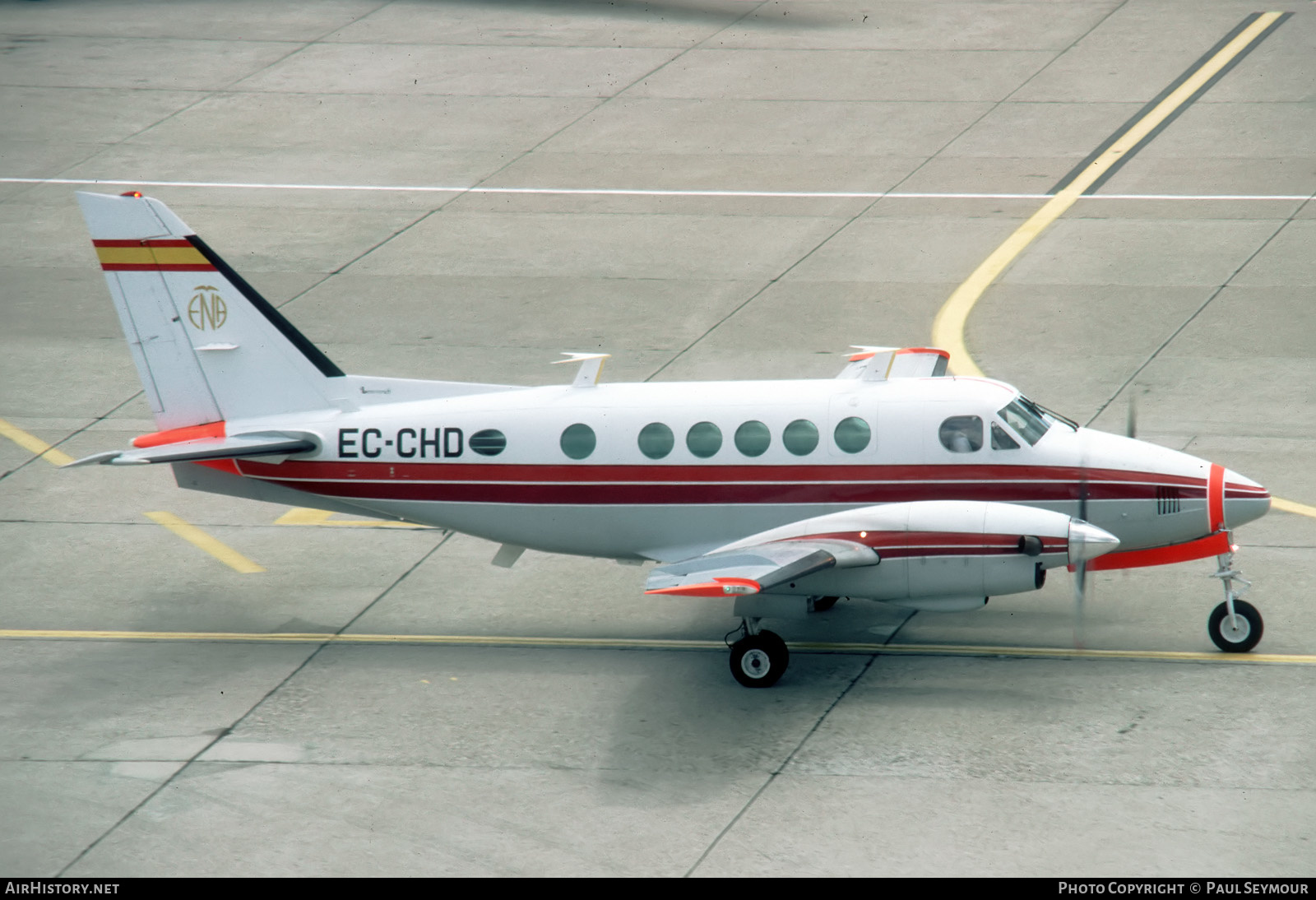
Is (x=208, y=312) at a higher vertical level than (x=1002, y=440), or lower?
higher

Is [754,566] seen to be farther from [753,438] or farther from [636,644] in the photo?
[636,644]

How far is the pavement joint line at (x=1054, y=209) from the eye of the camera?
26078mm

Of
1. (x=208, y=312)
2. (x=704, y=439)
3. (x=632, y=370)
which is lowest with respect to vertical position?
(x=632, y=370)

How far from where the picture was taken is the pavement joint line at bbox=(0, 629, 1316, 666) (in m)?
17.0

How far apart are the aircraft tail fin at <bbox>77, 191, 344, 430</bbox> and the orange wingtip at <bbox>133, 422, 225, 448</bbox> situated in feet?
0.24

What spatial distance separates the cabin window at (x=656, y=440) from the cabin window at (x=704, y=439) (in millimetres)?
206

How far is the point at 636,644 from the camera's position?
59.1 feet

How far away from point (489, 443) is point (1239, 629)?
317 inches

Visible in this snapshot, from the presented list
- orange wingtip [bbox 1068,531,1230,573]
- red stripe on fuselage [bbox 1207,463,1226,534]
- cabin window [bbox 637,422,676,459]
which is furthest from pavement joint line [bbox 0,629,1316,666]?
cabin window [bbox 637,422,676,459]

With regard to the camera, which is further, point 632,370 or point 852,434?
point 632,370

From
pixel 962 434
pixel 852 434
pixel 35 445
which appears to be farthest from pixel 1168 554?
pixel 35 445

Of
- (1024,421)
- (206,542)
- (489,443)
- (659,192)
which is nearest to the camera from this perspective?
(1024,421)

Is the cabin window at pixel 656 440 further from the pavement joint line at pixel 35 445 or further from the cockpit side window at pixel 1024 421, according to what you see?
the pavement joint line at pixel 35 445

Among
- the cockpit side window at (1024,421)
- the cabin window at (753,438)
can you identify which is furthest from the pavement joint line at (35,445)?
the cockpit side window at (1024,421)
